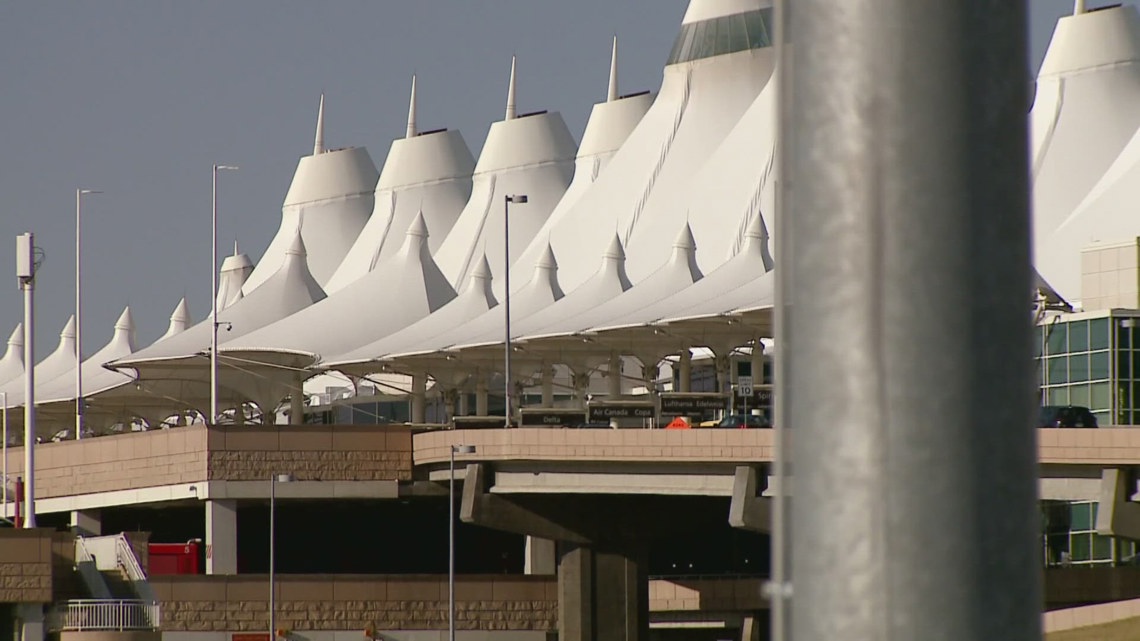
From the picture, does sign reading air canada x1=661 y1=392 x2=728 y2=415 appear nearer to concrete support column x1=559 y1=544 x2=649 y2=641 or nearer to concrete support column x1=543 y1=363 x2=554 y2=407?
concrete support column x1=559 y1=544 x2=649 y2=641

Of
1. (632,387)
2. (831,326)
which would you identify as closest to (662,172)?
(632,387)

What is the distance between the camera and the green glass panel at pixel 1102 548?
51.5 m

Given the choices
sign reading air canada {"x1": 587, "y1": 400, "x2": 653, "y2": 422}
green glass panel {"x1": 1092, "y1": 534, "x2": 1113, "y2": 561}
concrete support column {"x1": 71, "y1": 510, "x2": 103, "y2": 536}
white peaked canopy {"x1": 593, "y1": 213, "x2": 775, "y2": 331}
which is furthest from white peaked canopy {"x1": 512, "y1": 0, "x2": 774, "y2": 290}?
green glass panel {"x1": 1092, "y1": 534, "x2": 1113, "y2": 561}

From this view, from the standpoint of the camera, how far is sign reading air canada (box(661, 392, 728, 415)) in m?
54.2

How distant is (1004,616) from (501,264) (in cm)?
9979

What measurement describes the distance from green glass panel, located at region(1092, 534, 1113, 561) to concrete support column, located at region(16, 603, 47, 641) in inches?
971

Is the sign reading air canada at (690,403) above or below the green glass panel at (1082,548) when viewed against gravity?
above

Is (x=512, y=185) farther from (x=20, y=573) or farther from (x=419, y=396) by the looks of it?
(x=20, y=573)

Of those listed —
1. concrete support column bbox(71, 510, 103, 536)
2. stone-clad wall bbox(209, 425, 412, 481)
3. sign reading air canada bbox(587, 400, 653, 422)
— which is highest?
sign reading air canada bbox(587, 400, 653, 422)

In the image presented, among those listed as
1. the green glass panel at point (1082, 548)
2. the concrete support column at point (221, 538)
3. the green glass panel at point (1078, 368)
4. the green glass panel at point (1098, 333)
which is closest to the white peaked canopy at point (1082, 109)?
the green glass panel at point (1078, 368)

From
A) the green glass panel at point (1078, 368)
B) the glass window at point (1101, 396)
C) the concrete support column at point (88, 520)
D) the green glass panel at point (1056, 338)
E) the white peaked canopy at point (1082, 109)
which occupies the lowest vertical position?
the concrete support column at point (88, 520)

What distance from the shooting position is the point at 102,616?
45.2 metres

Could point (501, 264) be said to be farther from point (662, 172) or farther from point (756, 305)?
point (756, 305)

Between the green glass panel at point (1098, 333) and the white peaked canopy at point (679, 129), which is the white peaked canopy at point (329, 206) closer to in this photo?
the white peaked canopy at point (679, 129)
